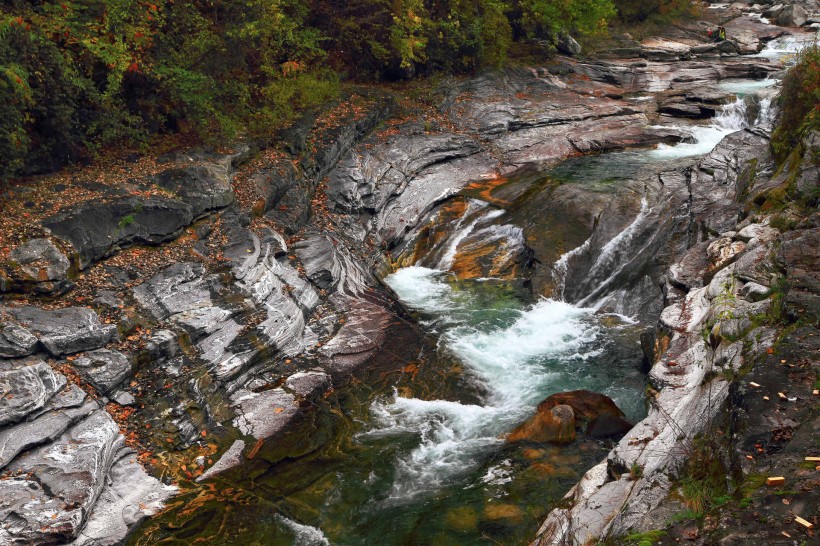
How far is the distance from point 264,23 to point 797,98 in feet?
36.2

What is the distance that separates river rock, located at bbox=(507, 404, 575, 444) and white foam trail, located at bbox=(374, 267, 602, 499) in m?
0.37

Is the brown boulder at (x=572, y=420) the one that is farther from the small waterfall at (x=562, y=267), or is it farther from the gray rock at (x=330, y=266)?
the gray rock at (x=330, y=266)

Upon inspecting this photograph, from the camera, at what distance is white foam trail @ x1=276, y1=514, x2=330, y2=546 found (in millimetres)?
7484

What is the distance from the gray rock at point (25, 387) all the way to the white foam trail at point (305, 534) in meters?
3.32

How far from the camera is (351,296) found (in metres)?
12.2

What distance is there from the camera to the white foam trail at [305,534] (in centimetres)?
748

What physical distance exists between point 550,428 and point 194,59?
10.5 meters

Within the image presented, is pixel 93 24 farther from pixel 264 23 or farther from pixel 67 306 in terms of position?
pixel 67 306

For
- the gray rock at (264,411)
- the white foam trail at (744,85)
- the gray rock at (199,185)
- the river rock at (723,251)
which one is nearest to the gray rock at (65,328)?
the gray rock at (264,411)

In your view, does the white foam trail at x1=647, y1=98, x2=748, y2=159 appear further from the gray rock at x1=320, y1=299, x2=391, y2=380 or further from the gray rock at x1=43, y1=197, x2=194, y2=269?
the gray rock at x1=43, y1=197, x2=194, y2=269

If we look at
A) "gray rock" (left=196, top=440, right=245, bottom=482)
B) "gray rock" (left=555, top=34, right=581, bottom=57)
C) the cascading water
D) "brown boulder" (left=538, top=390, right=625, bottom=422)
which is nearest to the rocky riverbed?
"gray rock" (left=196, top=440, right=245, bottom=482)

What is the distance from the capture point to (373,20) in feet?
62.6

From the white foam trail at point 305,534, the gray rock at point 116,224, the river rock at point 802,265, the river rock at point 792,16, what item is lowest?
the white foam trail at point 305,534

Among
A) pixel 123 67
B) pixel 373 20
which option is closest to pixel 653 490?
pixel 123 67
